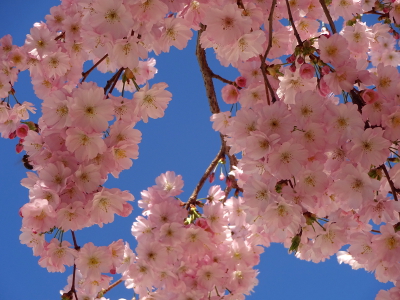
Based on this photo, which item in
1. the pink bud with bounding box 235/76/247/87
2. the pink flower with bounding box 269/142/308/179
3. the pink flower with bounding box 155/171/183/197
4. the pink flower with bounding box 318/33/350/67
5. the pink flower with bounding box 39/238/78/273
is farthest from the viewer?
the pink flower with bounding box 155/171/183/197

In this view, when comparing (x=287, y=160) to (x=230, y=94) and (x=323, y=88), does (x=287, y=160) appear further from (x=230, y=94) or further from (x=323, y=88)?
(x=230, y=94)

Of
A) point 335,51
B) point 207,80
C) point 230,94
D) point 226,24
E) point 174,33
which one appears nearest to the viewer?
point 335,51

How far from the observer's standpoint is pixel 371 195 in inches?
54.1

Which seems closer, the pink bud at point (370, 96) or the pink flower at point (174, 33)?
the pink bud at point (370, 96)

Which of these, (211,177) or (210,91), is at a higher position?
(210,91)

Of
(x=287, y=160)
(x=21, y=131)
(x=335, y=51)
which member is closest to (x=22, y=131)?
(x=21, y=131)

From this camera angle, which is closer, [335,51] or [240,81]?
[335,51]

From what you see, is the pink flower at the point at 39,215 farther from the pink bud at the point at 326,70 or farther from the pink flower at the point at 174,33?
the pink bud at the point at 326,70

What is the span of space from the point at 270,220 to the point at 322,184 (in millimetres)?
201

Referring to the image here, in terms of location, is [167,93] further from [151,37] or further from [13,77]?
[13,77]

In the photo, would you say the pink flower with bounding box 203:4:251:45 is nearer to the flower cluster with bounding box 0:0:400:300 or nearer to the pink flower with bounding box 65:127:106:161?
the flower cluster with bounding box 0:0:400:300

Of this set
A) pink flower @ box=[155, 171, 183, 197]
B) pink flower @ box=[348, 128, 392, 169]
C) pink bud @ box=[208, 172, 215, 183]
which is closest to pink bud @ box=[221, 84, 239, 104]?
pink flower @ box=[155, 171, 183, 197]

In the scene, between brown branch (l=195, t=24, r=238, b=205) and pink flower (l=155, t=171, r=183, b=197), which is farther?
brown branch (l=195, t=24, r=238, b=205)

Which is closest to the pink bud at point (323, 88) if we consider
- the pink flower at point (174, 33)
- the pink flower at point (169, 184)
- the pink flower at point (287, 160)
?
the pink flower at point (287, 160)
